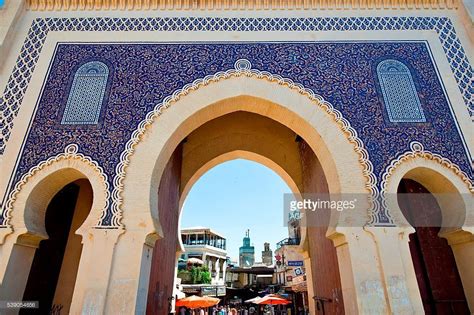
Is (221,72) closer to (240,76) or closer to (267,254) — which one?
(240,76)

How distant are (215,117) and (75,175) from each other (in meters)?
1.76

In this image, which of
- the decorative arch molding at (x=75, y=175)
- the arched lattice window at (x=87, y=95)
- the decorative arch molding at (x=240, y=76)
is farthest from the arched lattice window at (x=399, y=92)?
the arched lattice window at (x=87, y=95)

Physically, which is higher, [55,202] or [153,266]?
[55,202]

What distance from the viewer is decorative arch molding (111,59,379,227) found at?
315 centimetres

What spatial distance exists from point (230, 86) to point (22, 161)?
2.47 metres

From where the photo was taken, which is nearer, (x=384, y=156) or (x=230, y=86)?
(x=384, y=156)

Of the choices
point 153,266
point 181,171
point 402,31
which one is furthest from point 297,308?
point 402,31

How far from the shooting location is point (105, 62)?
398 cm

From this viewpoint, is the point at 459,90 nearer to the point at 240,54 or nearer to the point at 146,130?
the point at 240,54

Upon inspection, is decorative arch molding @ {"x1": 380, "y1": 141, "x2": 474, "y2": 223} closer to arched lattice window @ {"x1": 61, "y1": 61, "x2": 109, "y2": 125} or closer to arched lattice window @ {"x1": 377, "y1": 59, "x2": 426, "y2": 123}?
arched lattice window @ {"x1": 377, "y1": 59, "x2": 426, "y2": 123}

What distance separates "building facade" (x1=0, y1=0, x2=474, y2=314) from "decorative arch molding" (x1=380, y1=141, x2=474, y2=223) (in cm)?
1

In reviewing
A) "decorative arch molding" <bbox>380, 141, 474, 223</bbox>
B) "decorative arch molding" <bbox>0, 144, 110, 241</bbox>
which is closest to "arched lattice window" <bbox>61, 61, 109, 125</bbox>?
"decorative arch molding" <bbox>0, 144, 110, 241</bbox>

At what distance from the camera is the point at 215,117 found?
13.0 feet

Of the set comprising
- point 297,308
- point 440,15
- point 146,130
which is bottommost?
point 297,308
